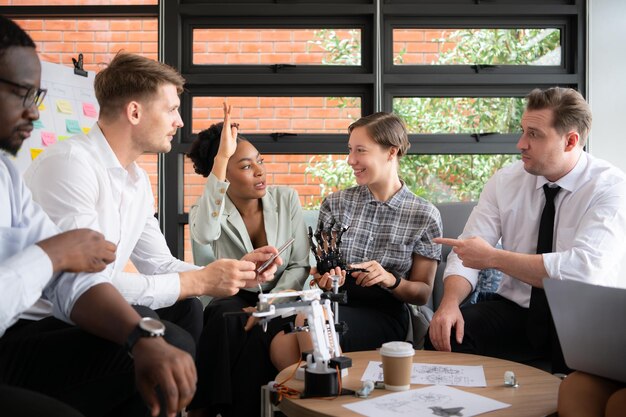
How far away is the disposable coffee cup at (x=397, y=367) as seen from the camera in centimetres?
178

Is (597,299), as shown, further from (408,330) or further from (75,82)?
(75,82)

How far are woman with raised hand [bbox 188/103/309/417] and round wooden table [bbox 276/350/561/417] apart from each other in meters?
0.57

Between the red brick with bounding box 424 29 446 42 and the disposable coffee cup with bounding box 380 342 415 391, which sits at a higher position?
the red brick with bounding box 424 29 446 42

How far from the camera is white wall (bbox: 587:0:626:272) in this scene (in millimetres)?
4059

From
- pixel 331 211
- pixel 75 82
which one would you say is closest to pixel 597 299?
pixel 331 211

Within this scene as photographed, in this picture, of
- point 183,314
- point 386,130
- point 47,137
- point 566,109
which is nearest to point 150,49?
point 47,137

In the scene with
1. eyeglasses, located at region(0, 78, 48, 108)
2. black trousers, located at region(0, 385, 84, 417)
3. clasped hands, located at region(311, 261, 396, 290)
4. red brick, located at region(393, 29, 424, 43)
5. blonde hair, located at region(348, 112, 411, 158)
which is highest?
red brick, located at region(393, 29, 424, 43)

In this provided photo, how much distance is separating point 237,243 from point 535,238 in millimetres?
1230

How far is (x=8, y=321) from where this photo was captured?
4.29 ft

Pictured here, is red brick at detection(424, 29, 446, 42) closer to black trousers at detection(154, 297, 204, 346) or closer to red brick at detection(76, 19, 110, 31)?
red brick at detection(76, 19, 110, 31)

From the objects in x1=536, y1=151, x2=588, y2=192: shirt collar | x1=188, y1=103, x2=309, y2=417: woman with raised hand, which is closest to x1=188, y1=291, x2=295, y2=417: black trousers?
x1=188, y1=103, x2=309, y2=417: woman with raised hand

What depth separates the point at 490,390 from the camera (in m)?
1.81

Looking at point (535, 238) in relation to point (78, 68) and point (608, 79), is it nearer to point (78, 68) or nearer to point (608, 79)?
point (608, 79)

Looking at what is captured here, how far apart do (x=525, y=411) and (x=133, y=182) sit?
138cm
